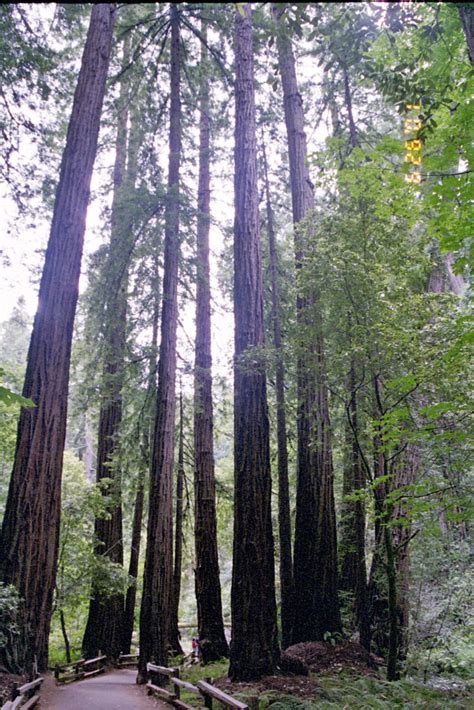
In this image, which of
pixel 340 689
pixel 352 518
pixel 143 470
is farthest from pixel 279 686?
pixel 143 470

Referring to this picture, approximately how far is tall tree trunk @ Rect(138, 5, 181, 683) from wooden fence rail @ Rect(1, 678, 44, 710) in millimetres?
2873

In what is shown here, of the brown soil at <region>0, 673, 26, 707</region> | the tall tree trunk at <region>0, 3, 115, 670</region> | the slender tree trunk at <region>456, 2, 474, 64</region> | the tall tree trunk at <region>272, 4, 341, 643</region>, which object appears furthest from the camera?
the tall tree trunk at <region>272, 4, 341, 643</region>

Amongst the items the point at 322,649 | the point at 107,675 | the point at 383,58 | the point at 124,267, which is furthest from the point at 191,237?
the point at 107,675

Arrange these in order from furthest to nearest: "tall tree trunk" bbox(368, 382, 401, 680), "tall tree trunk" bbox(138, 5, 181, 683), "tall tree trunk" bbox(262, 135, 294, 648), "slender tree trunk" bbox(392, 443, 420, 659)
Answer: "tall tree trunk" bbox(262, 135, 294, 648) → "tall tree trunk" bbox(138, 5, 181, 683) → "slender tree trunk" bbox(392, 443, 420, 659) → "tall tree trunk" bbox(368, 382, 401, 680)

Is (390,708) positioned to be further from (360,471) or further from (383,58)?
(383,58)

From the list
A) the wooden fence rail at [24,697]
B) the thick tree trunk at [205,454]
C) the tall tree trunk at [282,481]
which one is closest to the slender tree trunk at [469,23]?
the wooden fence rail at [24,697]

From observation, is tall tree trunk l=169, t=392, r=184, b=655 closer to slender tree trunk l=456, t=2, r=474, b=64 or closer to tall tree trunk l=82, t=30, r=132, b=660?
tall tree trunk l=82, t=30, r=132, b=660

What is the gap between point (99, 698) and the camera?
851 cm

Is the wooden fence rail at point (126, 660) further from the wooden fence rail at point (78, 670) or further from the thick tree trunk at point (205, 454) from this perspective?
the thick tree trunk at point (205, 454)

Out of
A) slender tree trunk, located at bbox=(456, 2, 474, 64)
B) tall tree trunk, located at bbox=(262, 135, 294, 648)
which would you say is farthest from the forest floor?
slender tree trunk, located at bbox=(456, 2, 474, 64)

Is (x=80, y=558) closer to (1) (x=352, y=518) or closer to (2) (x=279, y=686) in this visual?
(1) (x=352, y=518)

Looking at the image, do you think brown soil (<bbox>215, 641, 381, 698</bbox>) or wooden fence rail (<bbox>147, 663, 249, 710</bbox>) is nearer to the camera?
wooden fence rail (<bbox>147, 663, 249, 710</bbox>)

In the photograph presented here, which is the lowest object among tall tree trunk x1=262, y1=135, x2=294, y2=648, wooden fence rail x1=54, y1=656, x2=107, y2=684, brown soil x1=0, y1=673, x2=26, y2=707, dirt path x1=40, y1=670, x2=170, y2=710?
wooden fence rail x1=54, y1=656, x2=107, y2=684

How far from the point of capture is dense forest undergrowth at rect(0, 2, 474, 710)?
19.2 feet
